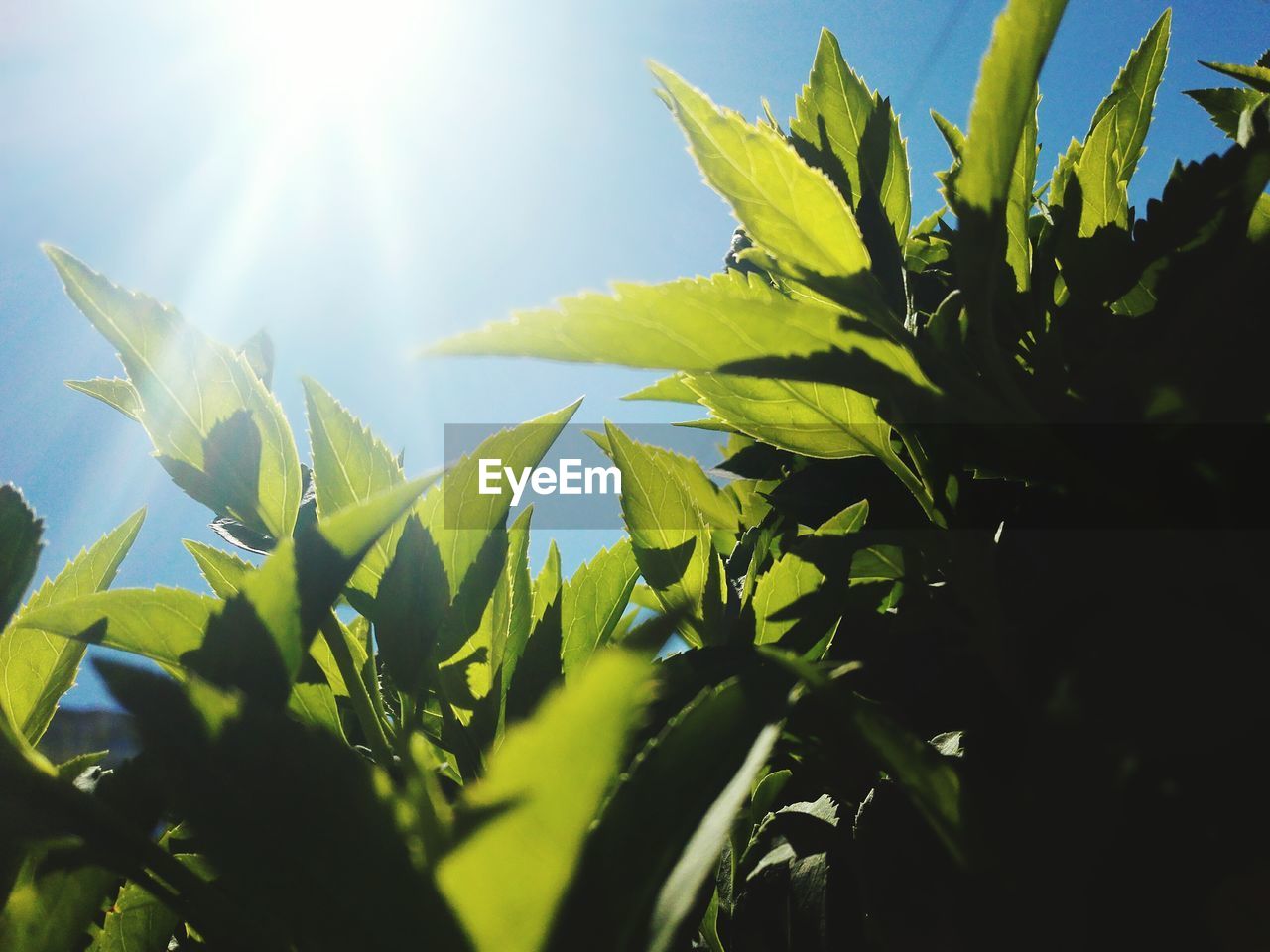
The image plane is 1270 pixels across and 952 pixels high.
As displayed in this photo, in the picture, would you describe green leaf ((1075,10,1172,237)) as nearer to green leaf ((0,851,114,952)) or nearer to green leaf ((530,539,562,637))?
green leaf ((530,539,562,637))

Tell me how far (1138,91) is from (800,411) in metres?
0.51

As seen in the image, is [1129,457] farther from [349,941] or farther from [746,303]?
[349,941]

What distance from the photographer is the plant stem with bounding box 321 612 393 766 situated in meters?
0.60

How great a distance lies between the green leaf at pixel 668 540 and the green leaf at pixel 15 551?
0.49 meters

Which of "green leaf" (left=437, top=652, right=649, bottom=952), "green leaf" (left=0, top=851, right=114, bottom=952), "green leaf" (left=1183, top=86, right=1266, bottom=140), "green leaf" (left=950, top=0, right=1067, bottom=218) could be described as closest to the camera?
"green leaf" (left=437, top=652, right=649, bottom=952)

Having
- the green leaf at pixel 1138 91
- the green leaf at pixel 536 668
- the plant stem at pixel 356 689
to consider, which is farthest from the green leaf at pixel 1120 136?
the plant stem at pixel 356 689

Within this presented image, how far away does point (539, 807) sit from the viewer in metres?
0.33

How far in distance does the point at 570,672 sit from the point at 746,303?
43 centimetres

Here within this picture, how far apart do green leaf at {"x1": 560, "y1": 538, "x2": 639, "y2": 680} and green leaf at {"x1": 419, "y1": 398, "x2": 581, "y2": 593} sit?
146 millimetres

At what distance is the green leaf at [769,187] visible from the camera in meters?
0.52

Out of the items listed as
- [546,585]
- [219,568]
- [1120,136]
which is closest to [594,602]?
[546,585]

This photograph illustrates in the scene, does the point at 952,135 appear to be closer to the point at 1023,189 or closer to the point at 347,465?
the point at 1023,189

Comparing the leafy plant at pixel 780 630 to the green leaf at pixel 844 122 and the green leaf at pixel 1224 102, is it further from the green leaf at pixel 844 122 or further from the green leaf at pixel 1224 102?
the green leaf at pixel 1224 102

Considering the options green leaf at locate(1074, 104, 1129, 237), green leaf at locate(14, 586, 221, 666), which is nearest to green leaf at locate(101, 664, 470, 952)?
Answer: green leaf at locate(14, 586, 221, 666)
